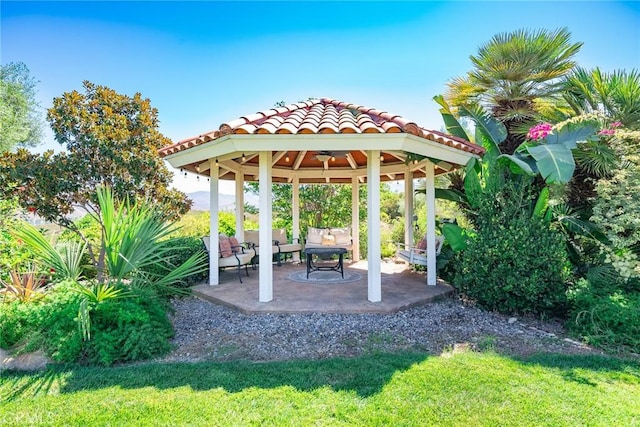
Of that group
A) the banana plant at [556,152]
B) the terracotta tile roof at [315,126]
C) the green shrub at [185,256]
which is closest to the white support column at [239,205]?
the green shrub at [185,256]

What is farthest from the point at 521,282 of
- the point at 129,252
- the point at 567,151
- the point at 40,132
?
the point at 40,132

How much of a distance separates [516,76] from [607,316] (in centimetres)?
609

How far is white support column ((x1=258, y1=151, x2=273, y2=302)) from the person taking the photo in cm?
656

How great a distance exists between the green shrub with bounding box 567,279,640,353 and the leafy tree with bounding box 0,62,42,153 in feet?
75.8

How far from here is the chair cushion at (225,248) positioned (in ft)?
29.5

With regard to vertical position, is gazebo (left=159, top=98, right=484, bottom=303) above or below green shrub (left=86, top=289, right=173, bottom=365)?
above

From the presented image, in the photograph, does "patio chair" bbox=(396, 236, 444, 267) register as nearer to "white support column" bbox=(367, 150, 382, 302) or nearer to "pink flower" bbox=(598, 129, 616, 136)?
"white support column" bbox=(367, 150, 382, 302)

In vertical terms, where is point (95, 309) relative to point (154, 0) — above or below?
below

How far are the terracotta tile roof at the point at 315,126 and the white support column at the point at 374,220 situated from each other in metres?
0.68

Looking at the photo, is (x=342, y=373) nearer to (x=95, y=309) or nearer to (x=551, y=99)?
(x=95, y=309)

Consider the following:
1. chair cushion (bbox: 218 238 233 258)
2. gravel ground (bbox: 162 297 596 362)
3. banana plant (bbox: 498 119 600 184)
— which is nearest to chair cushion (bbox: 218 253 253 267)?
chair cushion (bbox: 218 238 233 258)

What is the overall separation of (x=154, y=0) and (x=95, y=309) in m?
7.87

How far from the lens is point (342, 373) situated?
13.3 ft

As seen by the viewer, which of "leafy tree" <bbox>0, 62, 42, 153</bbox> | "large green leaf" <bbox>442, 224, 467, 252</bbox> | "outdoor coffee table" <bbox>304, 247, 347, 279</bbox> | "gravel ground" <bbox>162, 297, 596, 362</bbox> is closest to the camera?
"gravel ground" <bbox>162, 297, 596, 362</bbox>
